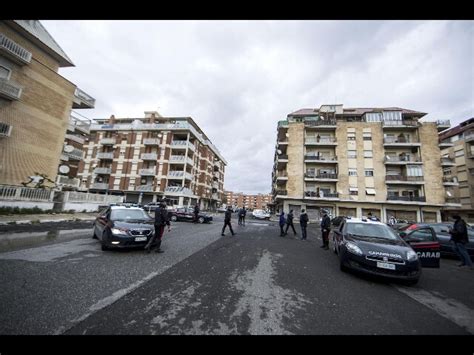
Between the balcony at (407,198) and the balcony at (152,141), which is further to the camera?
the balcony at (152,141)

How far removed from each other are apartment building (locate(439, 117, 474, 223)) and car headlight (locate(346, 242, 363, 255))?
36073mm

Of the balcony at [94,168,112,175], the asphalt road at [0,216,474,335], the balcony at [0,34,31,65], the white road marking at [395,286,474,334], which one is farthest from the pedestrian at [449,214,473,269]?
the balcony at [94,168,112,175]

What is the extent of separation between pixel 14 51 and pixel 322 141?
36210mm

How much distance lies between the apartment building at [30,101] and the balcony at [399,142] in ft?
139

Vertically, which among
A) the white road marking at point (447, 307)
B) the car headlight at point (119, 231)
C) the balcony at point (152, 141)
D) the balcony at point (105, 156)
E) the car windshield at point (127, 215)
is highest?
the balcony at point (152, 141)

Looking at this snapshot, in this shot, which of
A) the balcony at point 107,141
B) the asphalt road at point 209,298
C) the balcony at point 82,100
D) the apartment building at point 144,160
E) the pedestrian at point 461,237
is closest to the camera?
the asphalt road at point 209,298

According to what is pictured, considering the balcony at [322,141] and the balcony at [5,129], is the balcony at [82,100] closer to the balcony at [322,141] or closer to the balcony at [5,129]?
the balcony at [5,129]

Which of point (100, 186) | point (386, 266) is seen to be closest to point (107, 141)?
point (100, 186)

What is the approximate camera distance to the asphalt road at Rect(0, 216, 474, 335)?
2355 mm

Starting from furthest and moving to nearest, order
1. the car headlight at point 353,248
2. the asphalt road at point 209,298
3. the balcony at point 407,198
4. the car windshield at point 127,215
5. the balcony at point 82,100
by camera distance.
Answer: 1. the balcony at point 407,198
2. the balcony at point 82,100
3. the car windshield at point 127,215
4. the car headlight at point 353,248
5. the asphalt road at point 209,298

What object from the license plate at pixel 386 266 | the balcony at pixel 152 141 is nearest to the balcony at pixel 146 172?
the balcony at pixel 152 141

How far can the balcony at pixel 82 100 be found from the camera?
847 inches

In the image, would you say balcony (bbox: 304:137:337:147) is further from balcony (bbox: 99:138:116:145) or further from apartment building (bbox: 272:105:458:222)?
balcony (bbox: 99:138:116:145)

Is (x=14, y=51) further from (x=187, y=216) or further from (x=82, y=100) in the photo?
(x=187, y=216)
